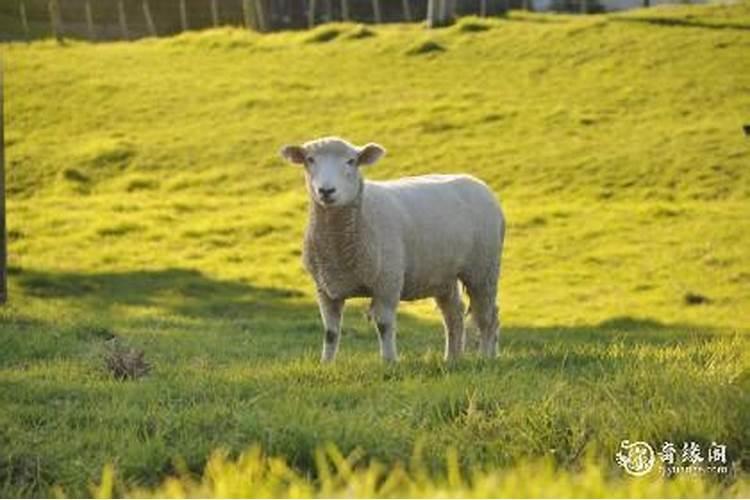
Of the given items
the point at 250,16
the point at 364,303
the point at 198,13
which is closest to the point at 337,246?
the point at 364,303

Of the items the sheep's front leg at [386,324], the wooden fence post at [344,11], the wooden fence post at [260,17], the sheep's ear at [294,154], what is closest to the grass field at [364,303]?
the sheep's front leg at [386,324]

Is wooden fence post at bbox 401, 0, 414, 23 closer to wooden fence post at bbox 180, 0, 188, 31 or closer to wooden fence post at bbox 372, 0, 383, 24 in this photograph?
wooden fence post at bbox 372, 0, 383, 24

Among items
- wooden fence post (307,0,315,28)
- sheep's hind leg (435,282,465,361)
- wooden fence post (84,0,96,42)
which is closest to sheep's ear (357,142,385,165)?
sheep's hind leg (435,282,465,361)

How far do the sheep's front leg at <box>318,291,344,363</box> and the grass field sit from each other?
390 millimetres

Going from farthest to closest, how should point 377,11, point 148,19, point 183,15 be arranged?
point 183,15, point 148,19, point 377,11

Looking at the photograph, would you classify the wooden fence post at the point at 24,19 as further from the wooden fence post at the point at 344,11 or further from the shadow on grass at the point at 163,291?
the shadow on grass at the point at 163,291

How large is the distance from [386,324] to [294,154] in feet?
5.18

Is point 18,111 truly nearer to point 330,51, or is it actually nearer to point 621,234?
point 330,51

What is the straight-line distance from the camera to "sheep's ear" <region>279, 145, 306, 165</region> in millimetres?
10391

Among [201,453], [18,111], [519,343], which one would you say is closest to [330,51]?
[18,111]

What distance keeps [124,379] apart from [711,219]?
1862 centimetres

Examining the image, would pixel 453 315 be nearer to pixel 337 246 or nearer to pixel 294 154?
pixel 337 246

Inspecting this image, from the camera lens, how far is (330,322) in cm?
1059

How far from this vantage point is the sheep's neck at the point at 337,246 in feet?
34.1
